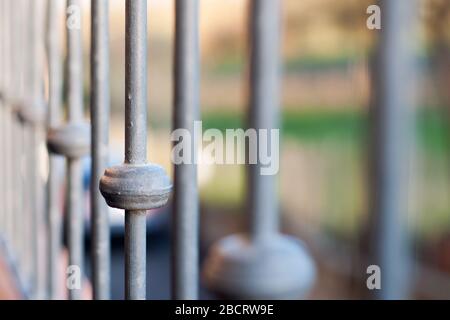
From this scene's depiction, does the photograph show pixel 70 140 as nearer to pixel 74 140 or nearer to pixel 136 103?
pixel 74 140

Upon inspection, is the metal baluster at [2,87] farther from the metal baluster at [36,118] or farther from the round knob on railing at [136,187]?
the round knob on railing at [136,187]

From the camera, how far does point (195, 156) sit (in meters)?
0.70

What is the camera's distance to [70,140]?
3.40ft

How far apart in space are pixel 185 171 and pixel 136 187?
0.30ft

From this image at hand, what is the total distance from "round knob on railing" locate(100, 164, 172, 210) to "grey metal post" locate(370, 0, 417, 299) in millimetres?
229

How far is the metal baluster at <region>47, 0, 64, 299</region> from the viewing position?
1.25m

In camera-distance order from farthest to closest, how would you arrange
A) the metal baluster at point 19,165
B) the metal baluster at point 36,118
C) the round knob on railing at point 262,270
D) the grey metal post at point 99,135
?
the metal baluster at point 19,165, the metal baluster at point 36,118, the grey metal post at point 99,135, the round knob on railing at point 262,270

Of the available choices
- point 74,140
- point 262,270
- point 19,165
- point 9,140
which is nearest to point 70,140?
point 74,140

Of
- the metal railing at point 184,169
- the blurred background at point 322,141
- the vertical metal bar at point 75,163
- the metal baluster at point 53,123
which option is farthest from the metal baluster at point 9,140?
the blurred background at point 322,141

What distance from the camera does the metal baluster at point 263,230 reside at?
51 cm
